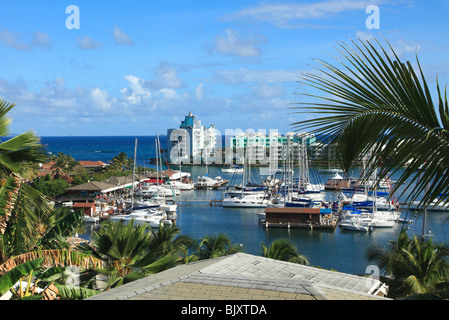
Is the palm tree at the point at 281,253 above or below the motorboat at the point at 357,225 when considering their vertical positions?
above

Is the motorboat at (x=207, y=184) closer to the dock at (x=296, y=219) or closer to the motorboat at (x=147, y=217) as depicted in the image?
the motorboat at (x=147, y=217)

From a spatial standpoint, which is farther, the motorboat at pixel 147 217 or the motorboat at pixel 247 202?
the motorboat at pixel 247 202

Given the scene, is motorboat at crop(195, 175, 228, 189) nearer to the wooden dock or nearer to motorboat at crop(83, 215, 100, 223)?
the wooden dock

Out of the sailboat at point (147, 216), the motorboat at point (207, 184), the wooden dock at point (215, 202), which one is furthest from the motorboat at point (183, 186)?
the sailboat at point (147, 216)

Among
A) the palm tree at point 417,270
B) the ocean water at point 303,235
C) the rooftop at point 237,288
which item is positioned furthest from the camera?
the ocean water at point 303,235

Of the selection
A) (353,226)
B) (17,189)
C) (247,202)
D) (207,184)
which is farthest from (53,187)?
(17,189)

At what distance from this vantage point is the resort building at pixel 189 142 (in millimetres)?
113688

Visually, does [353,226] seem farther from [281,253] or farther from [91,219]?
[281,253]

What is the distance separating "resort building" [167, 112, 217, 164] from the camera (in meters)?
114

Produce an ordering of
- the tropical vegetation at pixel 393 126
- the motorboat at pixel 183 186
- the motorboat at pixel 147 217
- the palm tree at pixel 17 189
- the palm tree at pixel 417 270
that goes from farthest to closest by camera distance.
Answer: the motorboat at pixel 183 186 → the motorboat at pixel 147 217 → the palm tree at pixel 417 270 → the palm tree at pixel 17 189 → the tropical vegetation at pixel 393 126

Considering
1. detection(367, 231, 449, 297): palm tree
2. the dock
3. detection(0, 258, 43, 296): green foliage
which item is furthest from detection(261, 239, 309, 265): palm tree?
the dock

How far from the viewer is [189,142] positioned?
115 metres
